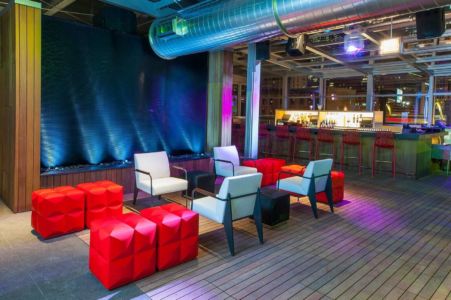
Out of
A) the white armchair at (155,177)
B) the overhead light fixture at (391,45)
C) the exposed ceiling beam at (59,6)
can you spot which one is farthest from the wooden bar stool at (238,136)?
the exposed ceiling beam at (59,6)

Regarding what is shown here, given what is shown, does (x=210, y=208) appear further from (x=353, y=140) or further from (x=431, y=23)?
(x=353, y=140)

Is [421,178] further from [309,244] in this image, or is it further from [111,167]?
[111,167]

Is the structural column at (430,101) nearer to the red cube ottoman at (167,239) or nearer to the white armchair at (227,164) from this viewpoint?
the white armchair at (227,164)

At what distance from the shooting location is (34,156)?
434 cm

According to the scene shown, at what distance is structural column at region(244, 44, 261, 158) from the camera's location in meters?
6.79

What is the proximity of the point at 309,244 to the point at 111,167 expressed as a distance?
327 centimetres

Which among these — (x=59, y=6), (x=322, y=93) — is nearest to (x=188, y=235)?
(x=59, y=6)

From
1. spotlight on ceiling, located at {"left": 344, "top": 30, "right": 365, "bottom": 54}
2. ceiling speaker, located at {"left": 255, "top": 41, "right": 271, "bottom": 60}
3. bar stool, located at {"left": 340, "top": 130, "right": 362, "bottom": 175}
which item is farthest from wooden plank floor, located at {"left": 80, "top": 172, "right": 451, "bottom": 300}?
spotlight on ceiling, located at {"left": 344, "top": 30, "right": 365, "bottom": 54}

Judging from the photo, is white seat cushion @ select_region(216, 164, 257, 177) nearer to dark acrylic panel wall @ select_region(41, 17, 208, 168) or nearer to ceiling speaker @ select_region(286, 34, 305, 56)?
dark acrylic panel wall @ select_region(41, 17, 208, 168)

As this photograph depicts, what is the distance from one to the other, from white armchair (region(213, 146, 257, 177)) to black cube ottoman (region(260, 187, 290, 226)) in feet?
4.38

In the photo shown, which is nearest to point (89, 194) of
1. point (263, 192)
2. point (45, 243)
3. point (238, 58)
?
point (45, 243)

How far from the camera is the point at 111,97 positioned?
543cm

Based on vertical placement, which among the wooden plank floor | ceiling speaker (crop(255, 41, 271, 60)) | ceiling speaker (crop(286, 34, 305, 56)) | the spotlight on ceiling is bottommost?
the wooden plank floor

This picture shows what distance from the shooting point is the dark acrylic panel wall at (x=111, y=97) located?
478 cm
